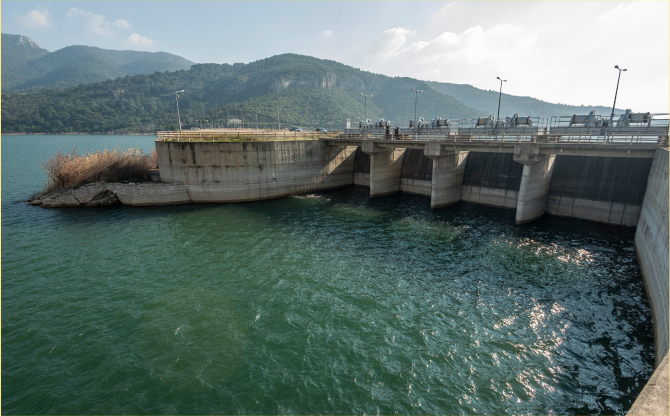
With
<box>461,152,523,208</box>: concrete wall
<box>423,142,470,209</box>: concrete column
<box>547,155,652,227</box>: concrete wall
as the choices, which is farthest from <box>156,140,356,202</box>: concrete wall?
<box>547,155,652,227</box>: concrete wall

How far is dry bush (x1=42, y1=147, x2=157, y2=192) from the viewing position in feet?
128

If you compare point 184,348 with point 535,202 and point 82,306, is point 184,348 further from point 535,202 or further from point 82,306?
point 535,202

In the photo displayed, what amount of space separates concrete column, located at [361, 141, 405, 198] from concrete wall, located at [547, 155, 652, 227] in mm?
18719

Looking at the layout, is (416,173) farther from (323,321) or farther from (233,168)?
(323,321)

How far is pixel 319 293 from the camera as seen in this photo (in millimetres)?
18703

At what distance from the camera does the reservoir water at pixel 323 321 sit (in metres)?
11.7

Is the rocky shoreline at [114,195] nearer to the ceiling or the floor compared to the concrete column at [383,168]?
nearer to the floor

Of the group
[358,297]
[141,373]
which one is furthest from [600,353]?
[141,373]

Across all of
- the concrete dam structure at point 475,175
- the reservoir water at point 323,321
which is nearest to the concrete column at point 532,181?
the concrete dam structure at point 475,175

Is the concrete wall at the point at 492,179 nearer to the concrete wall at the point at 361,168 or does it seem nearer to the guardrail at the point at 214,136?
the concrete wall at the point at 361,168

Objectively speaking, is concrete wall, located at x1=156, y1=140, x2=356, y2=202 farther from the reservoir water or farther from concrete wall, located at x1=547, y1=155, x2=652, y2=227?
concrete wall, located at x1=547, y1=155, x2=652, y2=227

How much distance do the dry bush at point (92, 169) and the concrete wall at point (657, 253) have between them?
164ft

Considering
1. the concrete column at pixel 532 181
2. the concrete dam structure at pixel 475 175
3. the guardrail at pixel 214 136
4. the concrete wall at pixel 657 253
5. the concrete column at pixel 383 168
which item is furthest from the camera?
the concrete column at pixel 383 168

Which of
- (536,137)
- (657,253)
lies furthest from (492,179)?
(657,253)
